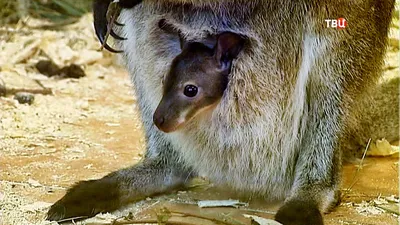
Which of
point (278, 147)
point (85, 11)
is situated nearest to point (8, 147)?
point (278, 147)

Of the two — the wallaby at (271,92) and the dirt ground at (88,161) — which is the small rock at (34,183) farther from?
the wallaby at (271,92)

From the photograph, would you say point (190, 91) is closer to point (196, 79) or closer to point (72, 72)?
point (196, 79)

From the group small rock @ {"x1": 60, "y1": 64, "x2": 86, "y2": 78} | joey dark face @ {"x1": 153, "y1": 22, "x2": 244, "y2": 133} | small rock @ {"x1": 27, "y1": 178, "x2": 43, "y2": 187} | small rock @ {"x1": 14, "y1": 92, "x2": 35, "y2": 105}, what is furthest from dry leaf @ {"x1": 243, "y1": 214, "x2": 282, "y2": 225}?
small rock @ {"x1": 60, "y1": 64, "x2": 86, "y2": 78}

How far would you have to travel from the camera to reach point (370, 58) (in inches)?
98.6

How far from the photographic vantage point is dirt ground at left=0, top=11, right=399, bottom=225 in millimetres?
2445

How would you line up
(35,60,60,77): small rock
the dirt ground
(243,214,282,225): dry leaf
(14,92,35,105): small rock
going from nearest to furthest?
(243,214,282,225): dry leaf
the dirt ground
(14,92,35,105): small rock
(35,60,60,77): small rock

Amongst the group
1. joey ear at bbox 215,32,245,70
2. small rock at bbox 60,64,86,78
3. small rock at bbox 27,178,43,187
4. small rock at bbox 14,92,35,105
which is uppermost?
joey ear at bbox 215,32,245,70

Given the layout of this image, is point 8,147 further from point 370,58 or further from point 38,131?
point 370,58

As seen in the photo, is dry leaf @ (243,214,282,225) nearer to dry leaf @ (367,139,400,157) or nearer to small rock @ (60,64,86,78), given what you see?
dry leaf @ (367,139,400,157)

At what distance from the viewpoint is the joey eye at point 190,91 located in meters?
2.28

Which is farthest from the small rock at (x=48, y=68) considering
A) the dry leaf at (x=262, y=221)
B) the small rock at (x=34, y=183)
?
the dry leaf at (x=262, y=221)

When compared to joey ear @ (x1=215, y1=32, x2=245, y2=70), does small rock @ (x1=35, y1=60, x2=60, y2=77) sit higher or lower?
lower

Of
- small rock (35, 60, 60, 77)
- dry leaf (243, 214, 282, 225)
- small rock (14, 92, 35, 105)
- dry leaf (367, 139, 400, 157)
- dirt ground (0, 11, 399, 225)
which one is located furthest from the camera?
small rock (35, 60, 60, 77)

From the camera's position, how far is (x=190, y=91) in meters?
2.28
